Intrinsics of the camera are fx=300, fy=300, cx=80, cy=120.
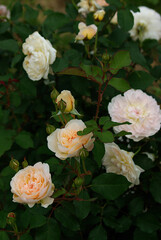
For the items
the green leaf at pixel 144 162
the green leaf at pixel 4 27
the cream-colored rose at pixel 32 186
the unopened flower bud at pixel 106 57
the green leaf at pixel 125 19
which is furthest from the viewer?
the green leaf at pixel 4 27

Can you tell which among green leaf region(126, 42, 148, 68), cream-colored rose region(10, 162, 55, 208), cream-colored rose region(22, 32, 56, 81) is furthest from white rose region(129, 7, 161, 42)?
cream-colored rose region(10, 162, 55, 208)

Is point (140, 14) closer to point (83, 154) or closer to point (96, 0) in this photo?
point (96, 0)

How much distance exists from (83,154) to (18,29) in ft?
2.14

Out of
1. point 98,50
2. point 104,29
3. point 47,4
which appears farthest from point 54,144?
point 47,4

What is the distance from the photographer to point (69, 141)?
28.7 inches

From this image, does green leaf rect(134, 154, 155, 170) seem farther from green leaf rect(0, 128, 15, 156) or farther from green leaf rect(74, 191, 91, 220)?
green leaf rect(0, 128, 15, 156)

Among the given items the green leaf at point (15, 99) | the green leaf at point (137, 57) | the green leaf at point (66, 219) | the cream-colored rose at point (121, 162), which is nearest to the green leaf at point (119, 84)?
the cream-colored rose at point (121, 162)

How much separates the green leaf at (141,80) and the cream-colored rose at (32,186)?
57 cm

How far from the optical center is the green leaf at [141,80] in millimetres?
1132

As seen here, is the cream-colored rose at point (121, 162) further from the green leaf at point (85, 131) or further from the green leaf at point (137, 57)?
the green leaf at point (137, 57)

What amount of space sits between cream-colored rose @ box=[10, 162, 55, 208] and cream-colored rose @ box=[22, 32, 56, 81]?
1.28ft

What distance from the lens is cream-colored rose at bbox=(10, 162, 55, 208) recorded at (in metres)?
0.69

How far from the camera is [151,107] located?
2.98 ft

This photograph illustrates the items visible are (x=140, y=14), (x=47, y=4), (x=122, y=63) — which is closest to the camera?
(x=122, y=63)
